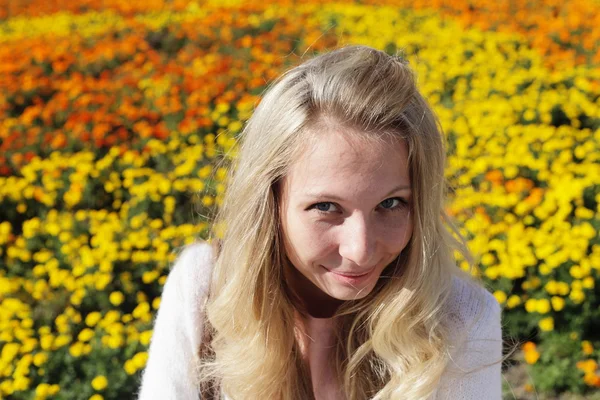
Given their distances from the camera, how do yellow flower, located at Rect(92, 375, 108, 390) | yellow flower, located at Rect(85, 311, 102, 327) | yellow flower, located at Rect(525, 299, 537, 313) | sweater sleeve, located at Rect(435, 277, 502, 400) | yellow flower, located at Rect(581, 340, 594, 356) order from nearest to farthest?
1. sweater sleeve, located at Rect(435, 277, 502, 400)
2. yellow flower, located at Rect(92, 375, 108, 390)
3. yellow flower, located at Rect(581, 340, 594, 356)
4. yellow flower, located at Rect(525, 299, 537, 313)
5. yellow flower, located at Rect(85, 311, 102, 327)

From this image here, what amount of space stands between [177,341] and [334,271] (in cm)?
44

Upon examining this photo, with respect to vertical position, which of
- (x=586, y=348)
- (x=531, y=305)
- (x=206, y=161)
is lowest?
(x=586, y=348)

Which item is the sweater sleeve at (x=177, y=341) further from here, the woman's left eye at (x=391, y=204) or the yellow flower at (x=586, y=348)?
the yellow flower at (x=586, y=348)

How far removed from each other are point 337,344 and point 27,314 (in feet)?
6.10

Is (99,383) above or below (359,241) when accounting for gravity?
below

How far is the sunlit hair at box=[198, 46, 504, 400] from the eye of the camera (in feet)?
4.66

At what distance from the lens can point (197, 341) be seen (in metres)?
1.70

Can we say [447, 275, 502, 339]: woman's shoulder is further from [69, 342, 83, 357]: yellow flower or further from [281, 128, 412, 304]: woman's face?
Answer: [69, 342, 83, 357]: yellow flower

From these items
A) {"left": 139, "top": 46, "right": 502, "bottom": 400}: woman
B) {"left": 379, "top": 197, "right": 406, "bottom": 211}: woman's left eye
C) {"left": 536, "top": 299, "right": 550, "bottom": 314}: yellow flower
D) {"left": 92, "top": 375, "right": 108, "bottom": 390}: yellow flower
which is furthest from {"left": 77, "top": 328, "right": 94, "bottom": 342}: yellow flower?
{"left": 379, "top": 197, "right": 406, "bottom": 211}: woman's left eye

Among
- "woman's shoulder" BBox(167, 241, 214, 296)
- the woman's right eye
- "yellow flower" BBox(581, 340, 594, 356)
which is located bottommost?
"yellow flower" BBox(581, 340, 594, 356)

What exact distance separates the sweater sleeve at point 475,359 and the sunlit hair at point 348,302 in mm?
21

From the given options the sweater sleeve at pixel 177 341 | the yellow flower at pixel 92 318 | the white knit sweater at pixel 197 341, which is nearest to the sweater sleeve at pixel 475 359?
the white knit sweater at pixel 197 341

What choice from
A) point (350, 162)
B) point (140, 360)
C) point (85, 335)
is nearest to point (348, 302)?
point (350, 162)

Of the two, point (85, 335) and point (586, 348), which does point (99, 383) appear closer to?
point (85, 335)
